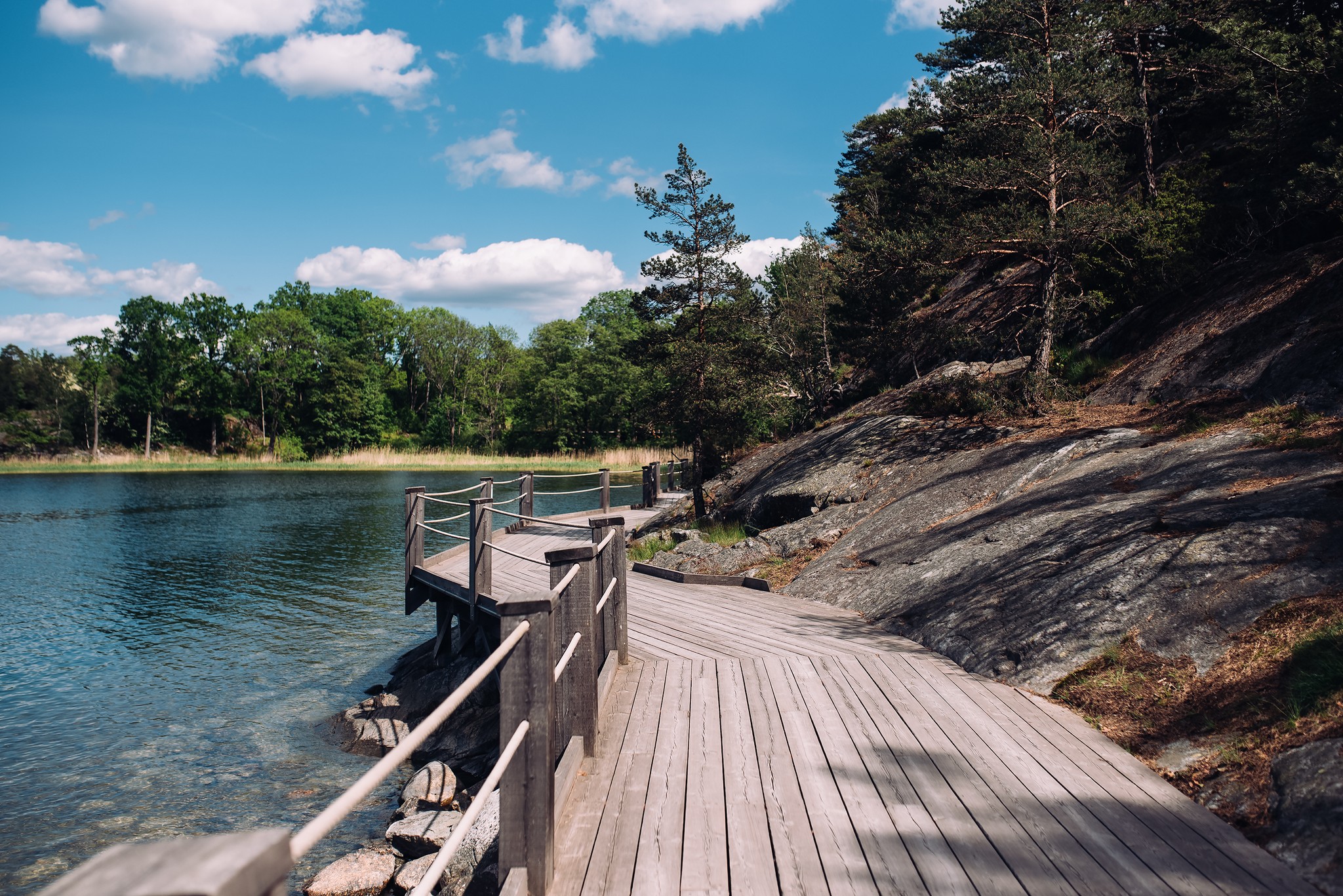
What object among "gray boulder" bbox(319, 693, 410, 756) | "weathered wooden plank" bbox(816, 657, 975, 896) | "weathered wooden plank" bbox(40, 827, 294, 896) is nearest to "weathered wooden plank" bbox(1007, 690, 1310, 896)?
"weathered wooden plank" bbox(816, 657, 975, 896)

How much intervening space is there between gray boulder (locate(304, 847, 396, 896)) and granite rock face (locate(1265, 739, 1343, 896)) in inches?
228

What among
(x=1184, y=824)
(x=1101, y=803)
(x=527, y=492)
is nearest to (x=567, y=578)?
(x=1101, y=803)

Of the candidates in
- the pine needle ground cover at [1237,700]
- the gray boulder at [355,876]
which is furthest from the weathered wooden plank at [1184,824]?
the gray boulder at [355,876]

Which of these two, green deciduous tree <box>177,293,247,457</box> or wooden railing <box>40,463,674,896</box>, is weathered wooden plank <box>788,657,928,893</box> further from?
green deciduous tree <box>177,293,247,457</box>

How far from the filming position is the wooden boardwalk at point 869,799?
312 cm

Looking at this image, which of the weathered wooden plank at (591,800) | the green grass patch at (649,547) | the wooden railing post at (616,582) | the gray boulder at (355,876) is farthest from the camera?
the green grass patch at (649,547)

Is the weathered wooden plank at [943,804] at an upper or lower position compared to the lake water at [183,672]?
upper

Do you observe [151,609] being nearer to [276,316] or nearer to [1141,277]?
[1141,277]

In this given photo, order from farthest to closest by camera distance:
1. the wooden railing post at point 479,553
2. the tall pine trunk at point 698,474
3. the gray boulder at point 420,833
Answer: the tall pine trunk at point 698,474, the wooden railing post at point 479,553, the gray boulder at point 420,833

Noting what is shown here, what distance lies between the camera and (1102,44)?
49.3 ft

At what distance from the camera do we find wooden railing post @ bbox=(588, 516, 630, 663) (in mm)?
5605

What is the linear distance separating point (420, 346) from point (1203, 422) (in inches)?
2770

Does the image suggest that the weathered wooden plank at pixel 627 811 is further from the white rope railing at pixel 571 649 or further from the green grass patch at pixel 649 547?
the green grass patch at pixel 649 547

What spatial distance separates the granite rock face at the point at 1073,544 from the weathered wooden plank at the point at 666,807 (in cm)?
254
